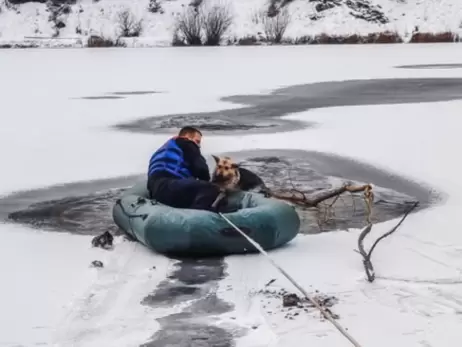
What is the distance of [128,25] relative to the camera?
1549 inches

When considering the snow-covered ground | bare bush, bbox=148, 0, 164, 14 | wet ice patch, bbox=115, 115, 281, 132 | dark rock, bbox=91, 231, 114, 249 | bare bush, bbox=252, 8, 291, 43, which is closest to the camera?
the snow-covered ground

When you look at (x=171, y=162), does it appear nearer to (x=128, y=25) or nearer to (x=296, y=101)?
(x=296, y=101)

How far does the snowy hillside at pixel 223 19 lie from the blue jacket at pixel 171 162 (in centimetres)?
2773

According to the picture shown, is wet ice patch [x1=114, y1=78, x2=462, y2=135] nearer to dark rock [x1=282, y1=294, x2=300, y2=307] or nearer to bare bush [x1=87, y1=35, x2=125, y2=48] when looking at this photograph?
dark rock [x1=282, y1=294, x2=300, y2=307]

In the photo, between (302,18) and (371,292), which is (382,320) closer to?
(371,292)

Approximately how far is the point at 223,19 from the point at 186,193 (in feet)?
95.3

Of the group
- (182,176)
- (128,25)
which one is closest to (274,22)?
(128,25)

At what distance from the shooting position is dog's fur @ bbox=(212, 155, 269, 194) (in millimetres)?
6453

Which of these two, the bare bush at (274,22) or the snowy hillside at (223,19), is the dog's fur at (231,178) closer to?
the snowy hillside at (223,19)

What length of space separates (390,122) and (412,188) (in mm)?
4111

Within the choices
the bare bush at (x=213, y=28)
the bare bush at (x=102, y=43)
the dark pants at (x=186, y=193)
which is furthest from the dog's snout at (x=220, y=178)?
the bare bush at (x=102, y=43)

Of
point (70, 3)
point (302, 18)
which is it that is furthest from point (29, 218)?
point (70, 3)

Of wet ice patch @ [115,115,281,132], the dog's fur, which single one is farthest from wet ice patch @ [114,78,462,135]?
the dog's fur

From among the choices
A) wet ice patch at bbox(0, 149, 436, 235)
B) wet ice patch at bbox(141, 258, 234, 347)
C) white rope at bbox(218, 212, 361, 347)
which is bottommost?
wet ice patch at bbox(0, 149, 436, 235)
